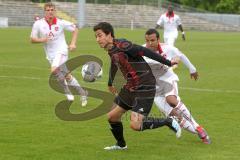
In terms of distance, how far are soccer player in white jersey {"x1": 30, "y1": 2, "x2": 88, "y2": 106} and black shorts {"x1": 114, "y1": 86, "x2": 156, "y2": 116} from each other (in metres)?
4.69

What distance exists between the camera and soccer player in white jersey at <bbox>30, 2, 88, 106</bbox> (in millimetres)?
13570

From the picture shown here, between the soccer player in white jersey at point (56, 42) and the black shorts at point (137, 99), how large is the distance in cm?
469

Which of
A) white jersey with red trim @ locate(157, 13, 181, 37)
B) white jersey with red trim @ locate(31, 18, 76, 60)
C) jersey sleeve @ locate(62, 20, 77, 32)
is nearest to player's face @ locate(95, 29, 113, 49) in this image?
white jersey with red trim @ locate(31, 18, 76, 60)

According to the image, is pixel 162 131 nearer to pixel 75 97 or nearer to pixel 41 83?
pixel 75 97

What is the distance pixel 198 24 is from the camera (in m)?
78.1

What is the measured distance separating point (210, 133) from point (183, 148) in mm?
1365

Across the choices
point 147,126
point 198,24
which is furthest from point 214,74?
point 198,24

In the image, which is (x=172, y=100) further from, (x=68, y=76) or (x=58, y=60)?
(x=58, y=60)

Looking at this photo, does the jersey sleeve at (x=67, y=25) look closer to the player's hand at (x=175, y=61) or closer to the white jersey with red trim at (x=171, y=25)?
the player's hand at (x=175, y=61)

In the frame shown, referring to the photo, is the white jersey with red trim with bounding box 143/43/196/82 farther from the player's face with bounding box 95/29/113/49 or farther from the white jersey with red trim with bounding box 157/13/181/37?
the white jersey with red trim with bounding box 157/13/181/37

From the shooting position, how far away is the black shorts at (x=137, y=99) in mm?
8828

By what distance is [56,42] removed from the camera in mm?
14023

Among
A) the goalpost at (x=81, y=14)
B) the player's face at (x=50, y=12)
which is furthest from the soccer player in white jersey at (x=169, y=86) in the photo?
the goalpost at (x=81, y=14)

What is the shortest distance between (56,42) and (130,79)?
18.0 feet
